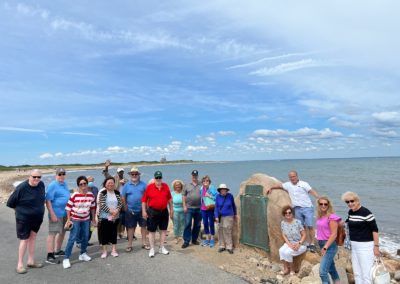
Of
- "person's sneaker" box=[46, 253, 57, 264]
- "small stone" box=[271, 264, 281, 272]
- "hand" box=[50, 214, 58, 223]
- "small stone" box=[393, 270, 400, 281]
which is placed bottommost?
"small stone" box=[393, 270, 400, 281]

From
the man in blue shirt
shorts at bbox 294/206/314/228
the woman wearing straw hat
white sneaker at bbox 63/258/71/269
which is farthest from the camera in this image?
the woman wearing straw hat

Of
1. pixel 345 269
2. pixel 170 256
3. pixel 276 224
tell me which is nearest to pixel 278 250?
pixel 276 224

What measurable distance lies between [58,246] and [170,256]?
2.40 metres

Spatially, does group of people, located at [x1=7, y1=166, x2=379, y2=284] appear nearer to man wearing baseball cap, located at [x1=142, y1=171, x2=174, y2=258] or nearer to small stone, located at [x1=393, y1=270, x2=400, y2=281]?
man wearing baseball cap, located at [x1=142, y1=171, x2=174, y2=258]

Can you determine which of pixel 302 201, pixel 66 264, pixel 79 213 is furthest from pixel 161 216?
pixel 302 201

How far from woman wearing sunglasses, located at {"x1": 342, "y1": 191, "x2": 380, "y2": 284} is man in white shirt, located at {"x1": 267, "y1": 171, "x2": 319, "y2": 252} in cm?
264

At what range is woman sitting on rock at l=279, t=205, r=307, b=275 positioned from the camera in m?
6.75

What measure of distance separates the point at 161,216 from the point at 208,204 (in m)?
1.37

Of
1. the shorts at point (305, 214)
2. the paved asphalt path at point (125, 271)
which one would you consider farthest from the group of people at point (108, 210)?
the shorts at point (305, 214)

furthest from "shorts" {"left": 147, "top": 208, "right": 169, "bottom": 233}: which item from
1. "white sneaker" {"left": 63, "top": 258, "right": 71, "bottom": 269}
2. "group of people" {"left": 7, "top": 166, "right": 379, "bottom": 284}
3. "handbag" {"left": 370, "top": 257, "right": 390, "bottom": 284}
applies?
"handbag" {"left": 370, "top": 257, "right": 390, "bottom": 284}

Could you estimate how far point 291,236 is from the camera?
267 inches

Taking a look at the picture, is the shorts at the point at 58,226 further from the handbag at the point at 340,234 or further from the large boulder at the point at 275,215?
the handbag at the point at 340,234

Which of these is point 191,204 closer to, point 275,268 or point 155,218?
point 155,218

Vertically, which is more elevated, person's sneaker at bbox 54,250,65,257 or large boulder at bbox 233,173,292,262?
large boulder at bbox 233,173,292,262
